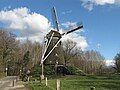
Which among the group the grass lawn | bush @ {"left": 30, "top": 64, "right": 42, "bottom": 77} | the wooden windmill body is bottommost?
the grass lawn

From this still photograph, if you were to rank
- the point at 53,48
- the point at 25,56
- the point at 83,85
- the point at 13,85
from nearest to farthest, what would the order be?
1. the point at 83,85
2. the point at 13,85
3. the point at 53,48
4. the point at 25,56

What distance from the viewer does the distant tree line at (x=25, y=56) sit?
104 metres

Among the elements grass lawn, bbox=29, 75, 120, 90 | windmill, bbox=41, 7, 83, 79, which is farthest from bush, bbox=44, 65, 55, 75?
grass lawn, bbox=29, 75, 120, 90

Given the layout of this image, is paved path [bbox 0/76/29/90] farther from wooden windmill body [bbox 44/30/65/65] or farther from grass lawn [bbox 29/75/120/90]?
wooden windmill body [bbox 44/30/65/65]

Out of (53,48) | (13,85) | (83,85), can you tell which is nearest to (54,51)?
(53,48)

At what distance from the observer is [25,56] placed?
108m

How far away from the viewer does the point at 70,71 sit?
260ft

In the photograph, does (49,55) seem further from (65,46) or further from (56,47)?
(65,46)

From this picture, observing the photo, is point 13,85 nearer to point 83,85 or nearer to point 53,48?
point 83,85

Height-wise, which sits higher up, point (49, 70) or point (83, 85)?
point (49, 70)

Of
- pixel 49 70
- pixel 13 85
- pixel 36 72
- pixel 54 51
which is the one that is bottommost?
pixel 13 85

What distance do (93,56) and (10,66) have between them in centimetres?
7358

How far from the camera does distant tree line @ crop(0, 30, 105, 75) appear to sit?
104m

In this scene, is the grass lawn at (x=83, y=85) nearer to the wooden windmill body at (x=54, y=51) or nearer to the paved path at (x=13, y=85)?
the paved path at (x=13, y=85)
